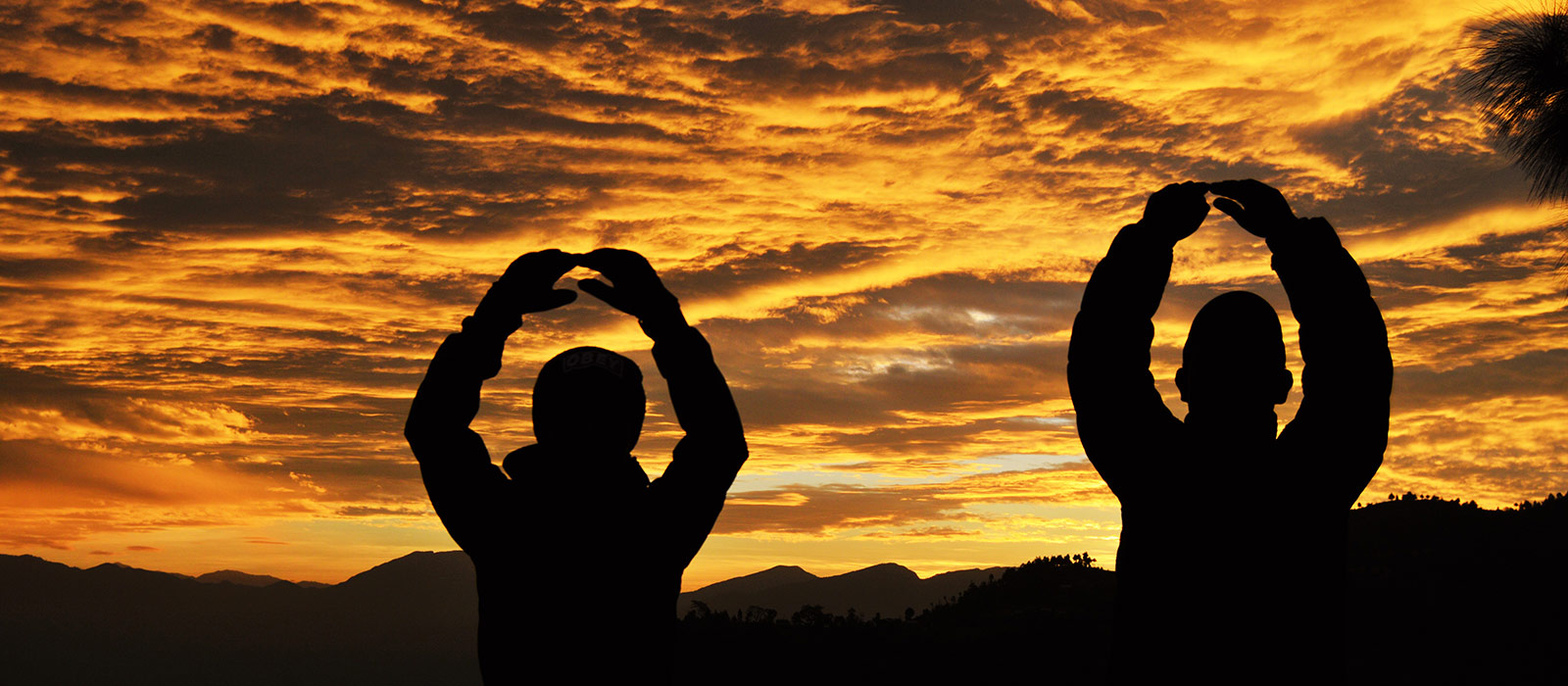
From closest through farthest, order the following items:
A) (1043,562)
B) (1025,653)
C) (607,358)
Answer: (607,358) → (1025,653) → (1043,562)

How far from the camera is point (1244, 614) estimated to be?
168 inches

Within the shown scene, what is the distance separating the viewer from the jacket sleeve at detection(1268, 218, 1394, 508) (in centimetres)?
432

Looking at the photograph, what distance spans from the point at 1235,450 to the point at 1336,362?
53 cm

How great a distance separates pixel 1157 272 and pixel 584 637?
8.51 feet

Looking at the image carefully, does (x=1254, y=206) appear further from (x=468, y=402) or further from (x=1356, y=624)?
(x=1356, y=624)

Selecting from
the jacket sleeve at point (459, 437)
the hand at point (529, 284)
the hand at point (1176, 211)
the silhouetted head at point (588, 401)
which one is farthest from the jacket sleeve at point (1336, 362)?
the jacket sleeve at point (459, 437)

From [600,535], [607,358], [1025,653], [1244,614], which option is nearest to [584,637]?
[600,535]

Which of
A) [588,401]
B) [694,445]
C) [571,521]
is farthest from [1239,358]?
[571,521]

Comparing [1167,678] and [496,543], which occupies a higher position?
[496,543]

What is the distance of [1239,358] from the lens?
14.2 feet

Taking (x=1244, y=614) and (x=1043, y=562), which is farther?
(x=1043, y=562)

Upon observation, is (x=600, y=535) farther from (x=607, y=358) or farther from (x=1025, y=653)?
(x=1025, y=653)

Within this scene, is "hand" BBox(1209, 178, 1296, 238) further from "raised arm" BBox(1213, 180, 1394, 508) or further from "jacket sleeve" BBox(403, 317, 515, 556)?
"jacket sleeve" BBox(403, 317, 515, 556)

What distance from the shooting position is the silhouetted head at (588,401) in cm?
416
